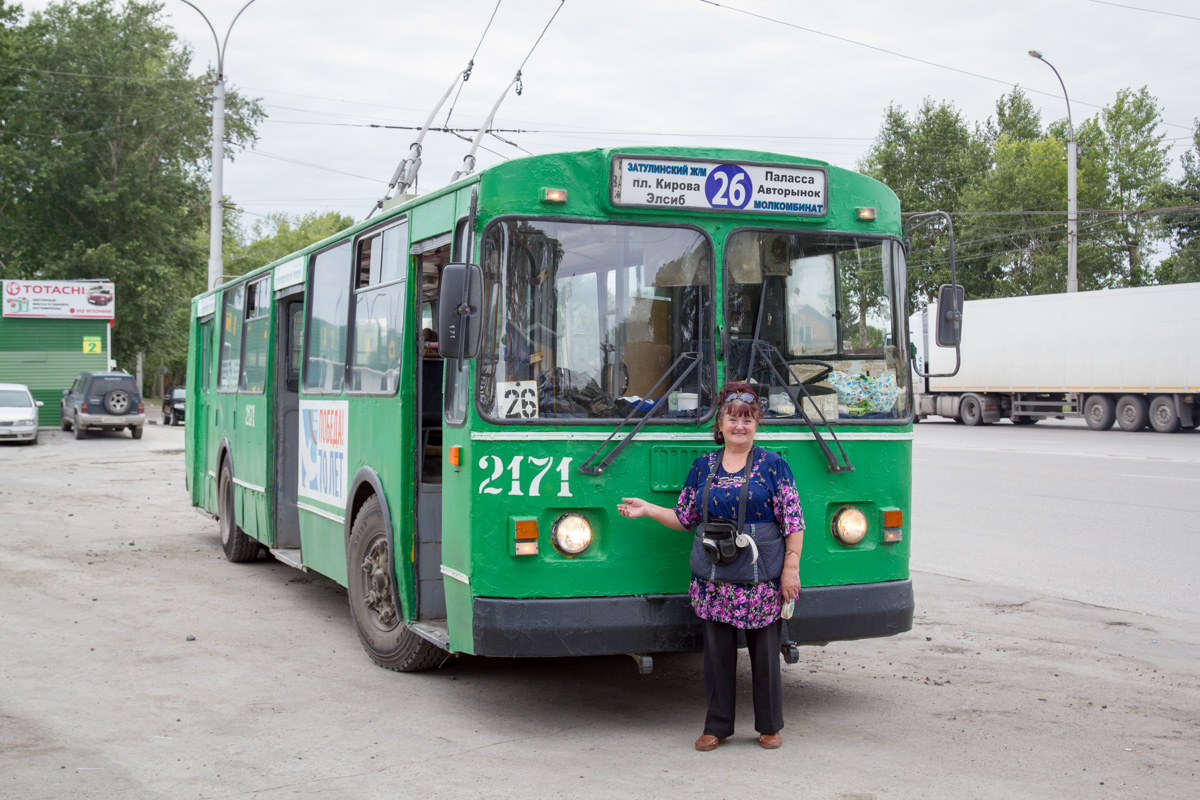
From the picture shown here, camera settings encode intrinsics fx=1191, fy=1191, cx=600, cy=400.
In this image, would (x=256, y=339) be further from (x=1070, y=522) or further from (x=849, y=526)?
(x=1070, y=522)

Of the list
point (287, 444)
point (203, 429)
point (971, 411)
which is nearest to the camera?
point (287, 444)

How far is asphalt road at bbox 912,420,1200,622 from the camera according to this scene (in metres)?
9.83

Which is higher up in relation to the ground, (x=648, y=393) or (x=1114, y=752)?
(x=648, y=393)

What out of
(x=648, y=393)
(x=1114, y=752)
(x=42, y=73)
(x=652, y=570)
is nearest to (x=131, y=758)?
(x=652, y=570)

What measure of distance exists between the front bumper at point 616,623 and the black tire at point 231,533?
250 inches

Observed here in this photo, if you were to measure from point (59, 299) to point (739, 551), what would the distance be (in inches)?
1605

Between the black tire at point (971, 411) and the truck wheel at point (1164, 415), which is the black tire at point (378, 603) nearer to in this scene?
the truck wheel at point (1164, 415)

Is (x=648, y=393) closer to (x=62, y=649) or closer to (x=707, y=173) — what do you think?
(x=707, y=173)

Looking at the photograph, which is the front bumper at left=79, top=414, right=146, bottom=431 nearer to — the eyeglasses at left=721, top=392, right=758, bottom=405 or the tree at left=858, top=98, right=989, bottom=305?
the eyeglasses at left=721, top=392, right=758, bottom=405

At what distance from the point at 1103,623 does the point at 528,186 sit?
17.7ft

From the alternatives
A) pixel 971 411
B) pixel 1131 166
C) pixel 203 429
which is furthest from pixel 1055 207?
pixel 203 429

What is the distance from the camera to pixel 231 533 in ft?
37.2

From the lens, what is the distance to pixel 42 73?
49.2 meters

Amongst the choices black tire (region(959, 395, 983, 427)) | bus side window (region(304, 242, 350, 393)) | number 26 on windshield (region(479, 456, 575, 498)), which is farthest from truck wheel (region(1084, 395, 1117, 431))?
number 26 on windshield (region(479, 456, 575, 498))
